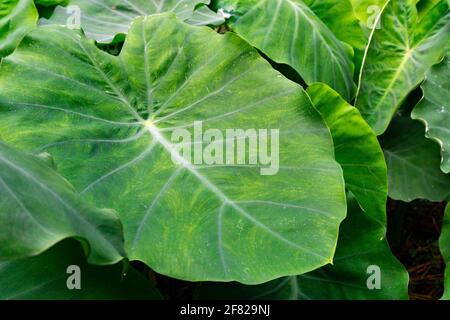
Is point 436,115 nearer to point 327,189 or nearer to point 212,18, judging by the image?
point 327,189

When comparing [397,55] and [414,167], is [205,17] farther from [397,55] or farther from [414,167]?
[414,167]

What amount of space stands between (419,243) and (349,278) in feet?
3.58

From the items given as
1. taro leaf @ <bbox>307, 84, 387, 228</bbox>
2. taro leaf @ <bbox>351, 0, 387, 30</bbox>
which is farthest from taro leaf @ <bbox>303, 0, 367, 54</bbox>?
taro leaf @ <bbox>307, 84, 387, 228</bbox>

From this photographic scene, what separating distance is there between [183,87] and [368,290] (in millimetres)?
589

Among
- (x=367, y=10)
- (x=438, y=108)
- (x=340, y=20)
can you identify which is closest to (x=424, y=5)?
(x=367, y=10)

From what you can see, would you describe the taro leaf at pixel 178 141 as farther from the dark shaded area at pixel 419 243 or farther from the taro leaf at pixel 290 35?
the dark shaded area at pixel 419 243

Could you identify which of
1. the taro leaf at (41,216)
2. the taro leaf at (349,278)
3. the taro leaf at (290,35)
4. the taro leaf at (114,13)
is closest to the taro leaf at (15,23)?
the taro leaf at (114,13)

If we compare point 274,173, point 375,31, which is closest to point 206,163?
point 274,173

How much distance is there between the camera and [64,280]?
41.2 inches

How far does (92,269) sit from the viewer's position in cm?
108

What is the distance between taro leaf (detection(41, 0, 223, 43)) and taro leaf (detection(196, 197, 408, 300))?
0.69 metres

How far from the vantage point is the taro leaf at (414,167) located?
1646 mm

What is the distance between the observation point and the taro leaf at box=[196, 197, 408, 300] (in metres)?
1.27

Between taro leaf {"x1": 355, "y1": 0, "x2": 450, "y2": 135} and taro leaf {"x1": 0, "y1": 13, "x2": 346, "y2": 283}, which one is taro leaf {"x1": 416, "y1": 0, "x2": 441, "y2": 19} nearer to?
taro leaf {"x1": 355, "y1": 0, "x2": 450, "y2": 135}
